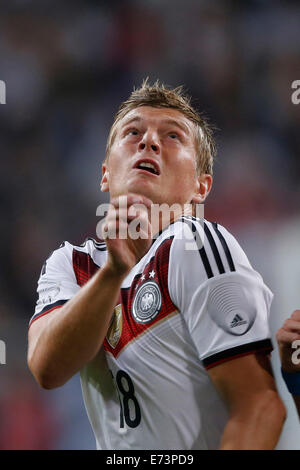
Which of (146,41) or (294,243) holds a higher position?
(146,41)

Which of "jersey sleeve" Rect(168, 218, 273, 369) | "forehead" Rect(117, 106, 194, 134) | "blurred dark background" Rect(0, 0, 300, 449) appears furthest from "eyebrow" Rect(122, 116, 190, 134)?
"blurred dark background" Rect(0, 0, 300, 449)

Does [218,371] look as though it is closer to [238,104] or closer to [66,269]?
[66,269]

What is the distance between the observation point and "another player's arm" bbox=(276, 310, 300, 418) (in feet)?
5.07

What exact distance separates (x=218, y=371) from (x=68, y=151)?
114 inches

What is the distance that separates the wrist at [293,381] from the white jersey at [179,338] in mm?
272

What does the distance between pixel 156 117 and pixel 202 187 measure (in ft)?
1.01

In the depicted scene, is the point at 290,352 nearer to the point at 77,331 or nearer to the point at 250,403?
the point at 250,403

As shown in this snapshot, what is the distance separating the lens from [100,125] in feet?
13.2

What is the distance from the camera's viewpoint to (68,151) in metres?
3.97

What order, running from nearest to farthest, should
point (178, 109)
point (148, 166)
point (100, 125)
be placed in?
point (148, 166), point (178, 109), point (100, 125)

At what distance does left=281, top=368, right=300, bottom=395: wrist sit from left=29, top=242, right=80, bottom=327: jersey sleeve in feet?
2.33

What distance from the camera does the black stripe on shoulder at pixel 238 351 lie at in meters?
1.34

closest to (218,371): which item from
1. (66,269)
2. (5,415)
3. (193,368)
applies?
(193,368)
